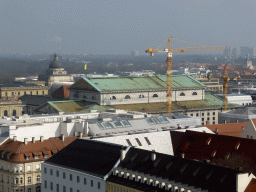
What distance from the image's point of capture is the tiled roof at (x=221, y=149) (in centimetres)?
8300

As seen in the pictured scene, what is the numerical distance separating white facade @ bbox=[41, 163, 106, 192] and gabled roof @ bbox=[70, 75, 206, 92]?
6268 centimetres

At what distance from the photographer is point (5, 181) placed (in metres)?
96.6

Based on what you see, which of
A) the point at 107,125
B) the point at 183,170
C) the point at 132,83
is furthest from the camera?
the point at 132,83

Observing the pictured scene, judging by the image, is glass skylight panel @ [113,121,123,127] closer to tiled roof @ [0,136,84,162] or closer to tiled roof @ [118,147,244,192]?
tiled roof @ [0,136,84,162]

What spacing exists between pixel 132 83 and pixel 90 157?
78068 mm

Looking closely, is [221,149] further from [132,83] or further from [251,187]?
[132,83]

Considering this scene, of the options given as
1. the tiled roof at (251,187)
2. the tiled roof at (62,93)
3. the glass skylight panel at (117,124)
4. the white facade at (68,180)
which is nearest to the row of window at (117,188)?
the white facade at (68,180)

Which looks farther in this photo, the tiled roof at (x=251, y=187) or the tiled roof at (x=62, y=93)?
the tiled roof at (x=62, y=93)

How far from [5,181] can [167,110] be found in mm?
64742

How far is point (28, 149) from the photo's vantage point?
97000 mm

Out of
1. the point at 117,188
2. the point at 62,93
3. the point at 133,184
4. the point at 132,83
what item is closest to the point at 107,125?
the point at 117,188

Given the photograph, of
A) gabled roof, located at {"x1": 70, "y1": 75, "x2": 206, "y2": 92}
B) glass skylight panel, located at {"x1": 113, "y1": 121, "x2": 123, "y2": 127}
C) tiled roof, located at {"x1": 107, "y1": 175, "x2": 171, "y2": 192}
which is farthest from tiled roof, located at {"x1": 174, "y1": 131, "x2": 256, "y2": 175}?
gabled roof, located at {"x1": 70, "y1": 75, "x2": 206, "y2": 92}

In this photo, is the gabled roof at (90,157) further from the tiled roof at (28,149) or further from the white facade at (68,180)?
the tiled roof at (28,149)

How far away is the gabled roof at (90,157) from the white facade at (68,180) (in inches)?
25.0
